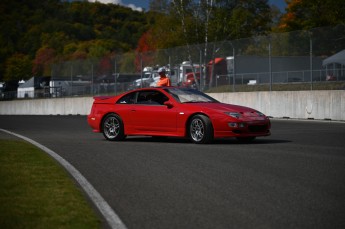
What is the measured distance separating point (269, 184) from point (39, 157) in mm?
4608

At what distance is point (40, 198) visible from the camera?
713 cm

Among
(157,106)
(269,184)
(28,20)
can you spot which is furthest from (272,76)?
A: (28,20)

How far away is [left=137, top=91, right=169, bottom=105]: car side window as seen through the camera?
14891 millimetres

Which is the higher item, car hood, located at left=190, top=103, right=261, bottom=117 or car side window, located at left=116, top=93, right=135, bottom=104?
car side window, located at left=116, top=93, right=135, bottom=104

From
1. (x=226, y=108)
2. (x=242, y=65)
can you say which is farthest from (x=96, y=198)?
(x=242, y=65)

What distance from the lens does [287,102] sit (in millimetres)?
25406

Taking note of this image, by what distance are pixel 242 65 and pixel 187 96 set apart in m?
13.2

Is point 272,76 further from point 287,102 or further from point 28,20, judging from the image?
point 28,20

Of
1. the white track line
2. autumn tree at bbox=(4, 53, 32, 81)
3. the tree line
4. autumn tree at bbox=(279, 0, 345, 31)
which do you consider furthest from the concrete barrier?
autumn tree at bbox=(4, 53, 32, 81)

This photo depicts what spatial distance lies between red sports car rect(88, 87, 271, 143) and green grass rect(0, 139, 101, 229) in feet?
12.6

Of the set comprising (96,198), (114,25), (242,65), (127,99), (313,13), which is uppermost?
(114,25)

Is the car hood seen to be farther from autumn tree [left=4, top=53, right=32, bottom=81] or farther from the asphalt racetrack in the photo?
autumn tree [left=4, top=53, right=32, bottom=81]

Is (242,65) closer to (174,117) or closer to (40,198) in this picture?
(174,117)

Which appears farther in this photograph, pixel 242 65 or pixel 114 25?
pixel 114 25
